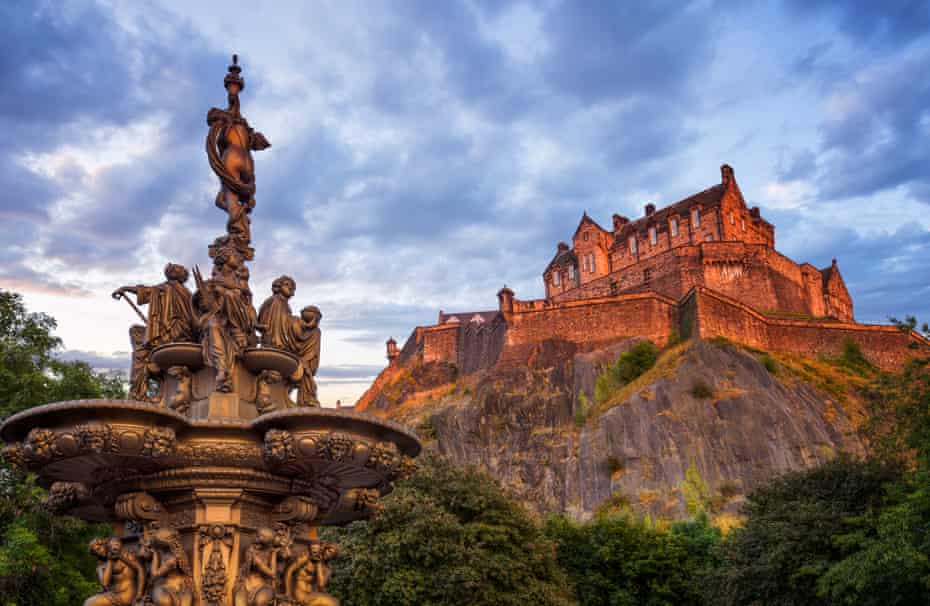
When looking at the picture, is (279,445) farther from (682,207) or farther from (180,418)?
(682,207)

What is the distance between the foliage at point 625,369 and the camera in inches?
2704

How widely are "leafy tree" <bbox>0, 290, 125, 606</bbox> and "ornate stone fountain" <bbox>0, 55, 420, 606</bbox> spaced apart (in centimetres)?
1100

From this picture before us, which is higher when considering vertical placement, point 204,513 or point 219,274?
point 219,274

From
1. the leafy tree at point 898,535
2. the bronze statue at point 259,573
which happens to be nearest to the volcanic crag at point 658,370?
the leafy tree at point 898,535

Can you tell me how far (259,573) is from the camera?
8.86 meters

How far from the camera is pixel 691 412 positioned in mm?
62125

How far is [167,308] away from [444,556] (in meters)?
18.0

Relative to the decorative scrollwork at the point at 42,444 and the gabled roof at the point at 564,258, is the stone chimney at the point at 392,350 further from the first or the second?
the decorative scrollwork at the point at 42,444

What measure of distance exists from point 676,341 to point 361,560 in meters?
50.2

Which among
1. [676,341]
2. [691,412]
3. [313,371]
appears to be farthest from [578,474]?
[313,371]

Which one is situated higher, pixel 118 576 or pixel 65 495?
pixel 65 495

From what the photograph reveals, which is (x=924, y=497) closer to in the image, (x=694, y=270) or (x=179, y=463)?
(x=179, y=463)

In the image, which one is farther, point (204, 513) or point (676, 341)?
point (676, 341)

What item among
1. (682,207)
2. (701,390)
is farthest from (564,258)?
(701,390)
